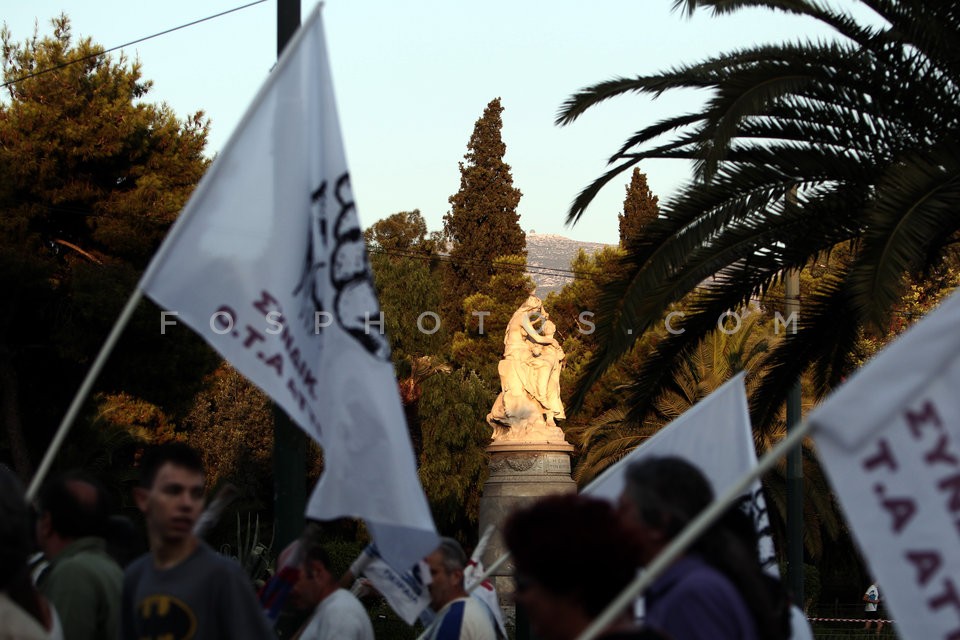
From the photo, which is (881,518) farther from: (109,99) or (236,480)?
(236,480)

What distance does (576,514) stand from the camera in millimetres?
2930

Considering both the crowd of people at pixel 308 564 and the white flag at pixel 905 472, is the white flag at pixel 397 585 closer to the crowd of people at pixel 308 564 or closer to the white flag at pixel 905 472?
the crowd of people at pixel 308 564

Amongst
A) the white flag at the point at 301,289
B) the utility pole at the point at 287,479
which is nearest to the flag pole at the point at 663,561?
the white flag at the point at 301,289

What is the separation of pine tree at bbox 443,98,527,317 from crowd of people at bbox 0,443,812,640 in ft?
153

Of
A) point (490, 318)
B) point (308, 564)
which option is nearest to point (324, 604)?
point (308, 564)

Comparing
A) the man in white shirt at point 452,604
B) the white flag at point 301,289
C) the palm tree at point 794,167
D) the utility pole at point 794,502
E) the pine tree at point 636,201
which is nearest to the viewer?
the white flag at point 301,289

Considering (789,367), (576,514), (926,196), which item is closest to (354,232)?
(576,514)

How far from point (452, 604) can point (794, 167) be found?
19.0ft

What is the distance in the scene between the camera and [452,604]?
6.17 m

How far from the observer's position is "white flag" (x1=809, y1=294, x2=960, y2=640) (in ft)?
9.70

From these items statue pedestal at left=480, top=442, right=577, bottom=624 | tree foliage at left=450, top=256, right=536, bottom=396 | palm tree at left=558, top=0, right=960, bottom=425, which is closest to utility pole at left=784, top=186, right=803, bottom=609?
palm tree at left=558, top=0, right=960, bottom=425

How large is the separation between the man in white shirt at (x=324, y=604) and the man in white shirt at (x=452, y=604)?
42 centimetres

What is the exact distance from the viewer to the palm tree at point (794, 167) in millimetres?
10414

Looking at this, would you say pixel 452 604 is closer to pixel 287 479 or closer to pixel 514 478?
pixel 287 479
